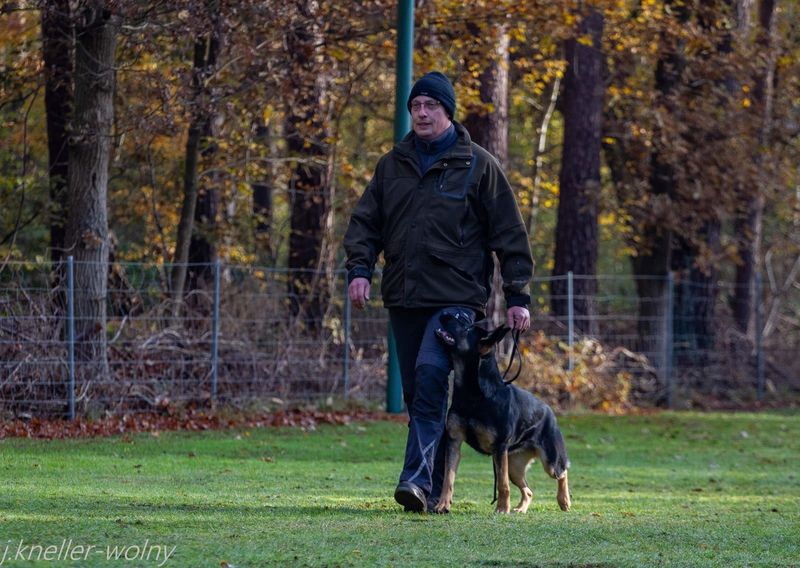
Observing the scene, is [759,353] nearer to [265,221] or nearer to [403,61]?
[265,221]

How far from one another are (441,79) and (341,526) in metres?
2.78

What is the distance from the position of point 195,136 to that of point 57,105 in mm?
1741

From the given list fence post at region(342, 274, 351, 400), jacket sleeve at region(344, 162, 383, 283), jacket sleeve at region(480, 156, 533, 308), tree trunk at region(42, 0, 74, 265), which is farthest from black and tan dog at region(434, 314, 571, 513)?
fence post at region(342, 274, 351, 400)

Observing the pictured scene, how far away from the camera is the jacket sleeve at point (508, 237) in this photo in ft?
26.0

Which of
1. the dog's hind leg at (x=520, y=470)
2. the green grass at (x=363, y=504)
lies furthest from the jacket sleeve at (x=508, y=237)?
the green grass at (x=363, y=504)

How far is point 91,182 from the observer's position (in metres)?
14.7

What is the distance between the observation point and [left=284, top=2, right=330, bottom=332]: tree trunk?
651 inches

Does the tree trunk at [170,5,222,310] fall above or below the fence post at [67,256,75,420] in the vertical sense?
above

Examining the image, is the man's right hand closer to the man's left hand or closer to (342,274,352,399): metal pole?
the man's left hand

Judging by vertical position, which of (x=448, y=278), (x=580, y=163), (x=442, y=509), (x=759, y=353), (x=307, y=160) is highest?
(x=580, y=163)

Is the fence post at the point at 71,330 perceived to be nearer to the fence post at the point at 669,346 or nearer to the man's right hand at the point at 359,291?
the man's right hand at the point at 359,291

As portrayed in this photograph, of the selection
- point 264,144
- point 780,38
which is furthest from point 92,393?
point 780,38

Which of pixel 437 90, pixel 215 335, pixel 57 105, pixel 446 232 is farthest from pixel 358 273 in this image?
pixel 57 105

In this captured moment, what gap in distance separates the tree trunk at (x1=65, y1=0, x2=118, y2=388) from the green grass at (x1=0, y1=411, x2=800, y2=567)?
1614 millimetres
